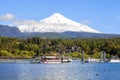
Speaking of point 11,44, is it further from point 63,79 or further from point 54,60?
point 63,79

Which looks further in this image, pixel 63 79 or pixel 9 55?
pixel 9 55

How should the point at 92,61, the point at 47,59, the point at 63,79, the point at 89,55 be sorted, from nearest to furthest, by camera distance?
the point at 63,79
the point at 47,59
the point at 92,61
the point at 89,55

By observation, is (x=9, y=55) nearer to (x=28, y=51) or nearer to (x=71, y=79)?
(x=28, y=51)

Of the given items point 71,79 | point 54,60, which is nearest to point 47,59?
point 54,60

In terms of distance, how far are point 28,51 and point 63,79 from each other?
410 ft

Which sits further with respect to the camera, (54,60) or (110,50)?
(110,50)

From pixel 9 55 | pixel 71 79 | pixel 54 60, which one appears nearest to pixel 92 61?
pixel 54 60

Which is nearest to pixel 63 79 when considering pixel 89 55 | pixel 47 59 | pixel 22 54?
pixel 47 59

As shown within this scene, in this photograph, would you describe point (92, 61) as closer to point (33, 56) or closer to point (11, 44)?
point (33, 56)

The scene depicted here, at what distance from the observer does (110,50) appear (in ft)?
643

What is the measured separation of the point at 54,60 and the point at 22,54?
28394 mm

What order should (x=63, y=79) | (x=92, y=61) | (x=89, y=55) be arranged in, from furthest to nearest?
(x=89, y=55) → (x=92, y=61) → (x=63, y=79)

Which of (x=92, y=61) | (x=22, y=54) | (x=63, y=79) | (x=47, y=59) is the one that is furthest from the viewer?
(x=22, y=54)

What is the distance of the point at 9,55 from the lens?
592ft
